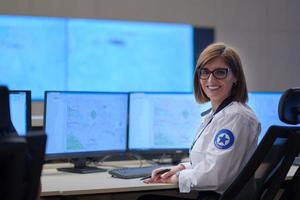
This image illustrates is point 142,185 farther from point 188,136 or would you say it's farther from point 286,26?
point 286,26

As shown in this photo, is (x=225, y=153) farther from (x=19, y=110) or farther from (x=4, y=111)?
(x=19, y=110)

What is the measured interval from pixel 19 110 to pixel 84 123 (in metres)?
0.39

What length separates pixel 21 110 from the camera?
8.00 ft

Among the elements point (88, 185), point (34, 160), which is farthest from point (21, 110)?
point (34, 160)

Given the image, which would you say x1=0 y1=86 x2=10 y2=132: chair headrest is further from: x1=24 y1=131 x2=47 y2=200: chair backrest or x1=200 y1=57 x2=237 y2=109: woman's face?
x1=200 y1=57 x2=237 y2=109: woman's face

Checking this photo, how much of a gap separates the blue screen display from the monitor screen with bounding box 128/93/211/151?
Result: 25.9 inches

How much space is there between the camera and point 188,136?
2895 millimetres

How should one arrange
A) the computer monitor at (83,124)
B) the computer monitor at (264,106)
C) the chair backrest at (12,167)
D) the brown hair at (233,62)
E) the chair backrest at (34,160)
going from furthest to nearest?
the computer monitor at (264,106)
the computer monitor at (83,124)
the brown hair at (233,62)
the chair backrest at (34,160)
the chair backrest at (12,167)

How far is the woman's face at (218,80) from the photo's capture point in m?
2.22

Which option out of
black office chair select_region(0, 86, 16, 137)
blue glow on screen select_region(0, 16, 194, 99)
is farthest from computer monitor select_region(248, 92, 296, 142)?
black office chair select_region(0, 86, 16, 137)

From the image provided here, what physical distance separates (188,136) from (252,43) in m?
2.50

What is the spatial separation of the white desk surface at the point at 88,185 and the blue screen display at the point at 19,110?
12.0 inches

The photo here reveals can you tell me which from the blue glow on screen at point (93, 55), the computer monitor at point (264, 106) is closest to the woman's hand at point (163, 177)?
the computer monitor at point (264, 106)

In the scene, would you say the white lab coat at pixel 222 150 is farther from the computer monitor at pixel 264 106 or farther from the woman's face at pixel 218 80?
the computer monitor at pixel 264 106
